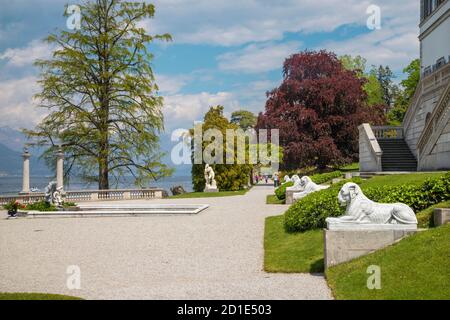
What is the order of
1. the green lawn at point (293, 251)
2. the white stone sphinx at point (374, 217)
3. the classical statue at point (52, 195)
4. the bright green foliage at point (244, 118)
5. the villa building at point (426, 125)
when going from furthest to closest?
the bright green foliage at point (244, 118), the classical statue at point (52, 195), the villa building at point (426, 125), the green lawn at point (293, 251), the white stone sphinx at point (374, 217)

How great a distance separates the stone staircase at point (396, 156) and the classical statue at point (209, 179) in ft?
55.4

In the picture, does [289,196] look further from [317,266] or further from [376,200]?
[317,266]

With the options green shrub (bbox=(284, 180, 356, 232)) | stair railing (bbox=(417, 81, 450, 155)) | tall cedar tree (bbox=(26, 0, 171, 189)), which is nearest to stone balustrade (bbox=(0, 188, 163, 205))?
tall cedar tree (bbox=(26, 0, 171, 189))

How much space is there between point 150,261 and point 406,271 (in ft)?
19.6

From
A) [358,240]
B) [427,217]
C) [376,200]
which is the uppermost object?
[376,200]

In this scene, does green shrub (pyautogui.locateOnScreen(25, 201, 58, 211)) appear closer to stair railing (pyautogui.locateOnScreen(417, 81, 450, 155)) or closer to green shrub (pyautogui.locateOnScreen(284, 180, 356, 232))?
green shrub (pyautogui.locateOnScreen(284, 180, 356, 232))

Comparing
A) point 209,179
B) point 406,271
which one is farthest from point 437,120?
point 209,179

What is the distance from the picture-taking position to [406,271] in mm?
7883

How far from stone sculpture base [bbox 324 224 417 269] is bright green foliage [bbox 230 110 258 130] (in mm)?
91982

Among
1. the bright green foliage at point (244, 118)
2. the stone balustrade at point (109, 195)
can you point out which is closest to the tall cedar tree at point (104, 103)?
the stone balustrade at point (109, 195)

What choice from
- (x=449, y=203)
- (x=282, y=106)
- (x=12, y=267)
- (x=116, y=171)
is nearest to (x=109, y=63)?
(x=116, y=171)

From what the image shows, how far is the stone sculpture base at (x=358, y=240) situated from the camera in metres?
9.33

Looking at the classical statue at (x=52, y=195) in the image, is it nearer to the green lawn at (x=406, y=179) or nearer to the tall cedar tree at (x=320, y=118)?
the green lawn at (x=406, y=179)
